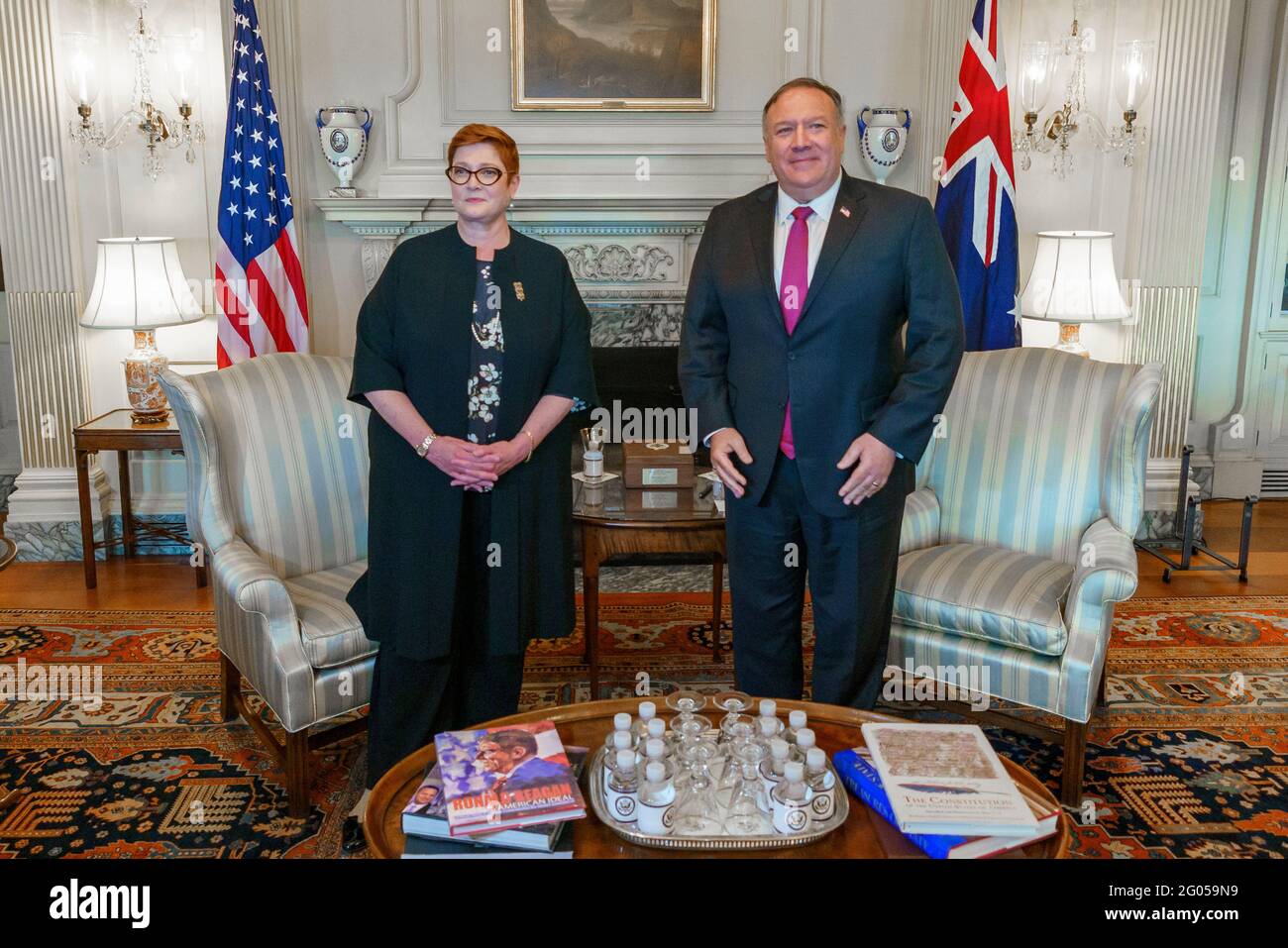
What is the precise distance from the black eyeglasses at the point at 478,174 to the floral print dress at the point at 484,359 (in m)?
0.19

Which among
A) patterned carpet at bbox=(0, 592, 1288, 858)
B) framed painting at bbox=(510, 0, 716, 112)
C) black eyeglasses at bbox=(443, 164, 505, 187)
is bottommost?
patterned carpet at bbox=(0, 592, 1288, 858)

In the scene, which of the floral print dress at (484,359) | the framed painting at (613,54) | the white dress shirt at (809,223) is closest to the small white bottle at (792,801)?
the white dress shirt at (809,223)

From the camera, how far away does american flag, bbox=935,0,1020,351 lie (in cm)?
453

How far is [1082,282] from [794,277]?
2376 millimetres

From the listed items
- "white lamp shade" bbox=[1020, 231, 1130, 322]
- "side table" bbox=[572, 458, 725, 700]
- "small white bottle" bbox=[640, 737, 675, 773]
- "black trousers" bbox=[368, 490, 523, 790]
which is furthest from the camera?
"white lamp shade" bbox=[1020, 231, 1130, 322]

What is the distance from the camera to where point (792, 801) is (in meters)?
1.88

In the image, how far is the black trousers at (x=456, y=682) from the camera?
2.73m

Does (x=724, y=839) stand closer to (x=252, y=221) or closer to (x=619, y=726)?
(x=619, y=726)

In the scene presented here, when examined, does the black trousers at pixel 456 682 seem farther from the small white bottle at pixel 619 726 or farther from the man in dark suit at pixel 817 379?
the small white bottle at pixel 619 726

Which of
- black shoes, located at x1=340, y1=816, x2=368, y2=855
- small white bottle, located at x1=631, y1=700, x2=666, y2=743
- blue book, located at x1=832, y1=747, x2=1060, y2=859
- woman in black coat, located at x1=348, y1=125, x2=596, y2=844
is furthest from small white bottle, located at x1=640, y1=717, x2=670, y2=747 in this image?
black shoes, located at x1=340, y1=816, x2=368, y2=855

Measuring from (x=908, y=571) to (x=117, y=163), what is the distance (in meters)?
3.61

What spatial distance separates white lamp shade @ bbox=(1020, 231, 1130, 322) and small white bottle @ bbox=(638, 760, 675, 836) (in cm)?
329

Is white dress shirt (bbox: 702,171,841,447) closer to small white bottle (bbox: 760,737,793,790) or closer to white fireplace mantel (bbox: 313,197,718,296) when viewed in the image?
small white bottle (bbox: 760,737,793,790)
